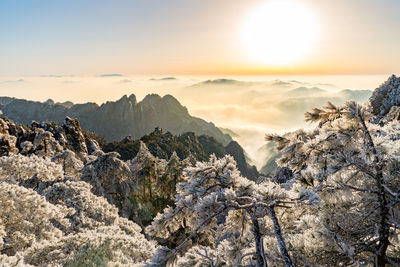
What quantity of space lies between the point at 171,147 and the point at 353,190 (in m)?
83.4

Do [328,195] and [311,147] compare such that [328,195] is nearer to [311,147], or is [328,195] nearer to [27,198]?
[311,147]

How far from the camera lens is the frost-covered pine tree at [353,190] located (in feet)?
13.7

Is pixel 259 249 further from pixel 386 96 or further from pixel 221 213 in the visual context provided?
pixel 386 96

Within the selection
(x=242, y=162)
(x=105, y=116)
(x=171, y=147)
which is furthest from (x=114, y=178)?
(x=105, y=116)

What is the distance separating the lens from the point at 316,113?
5.28 m

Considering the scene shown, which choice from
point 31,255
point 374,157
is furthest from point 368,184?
point 31,255

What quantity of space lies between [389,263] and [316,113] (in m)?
3.00

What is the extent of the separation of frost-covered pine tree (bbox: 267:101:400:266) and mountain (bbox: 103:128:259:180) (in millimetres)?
40192

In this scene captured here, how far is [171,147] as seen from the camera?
86938mm

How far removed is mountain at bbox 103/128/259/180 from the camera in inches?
2906

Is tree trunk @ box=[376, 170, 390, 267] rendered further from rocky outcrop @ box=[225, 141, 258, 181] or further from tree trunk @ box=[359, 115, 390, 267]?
rocky outcrop @ box=[225, 141, 258, 181]

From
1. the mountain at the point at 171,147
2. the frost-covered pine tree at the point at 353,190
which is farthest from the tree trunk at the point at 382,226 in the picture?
the mountain at the point at 171,147

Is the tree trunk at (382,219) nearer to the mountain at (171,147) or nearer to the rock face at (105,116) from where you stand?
the mountain at (171,147)

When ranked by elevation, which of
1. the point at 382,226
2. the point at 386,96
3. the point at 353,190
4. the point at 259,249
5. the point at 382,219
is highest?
the point at 386,96
